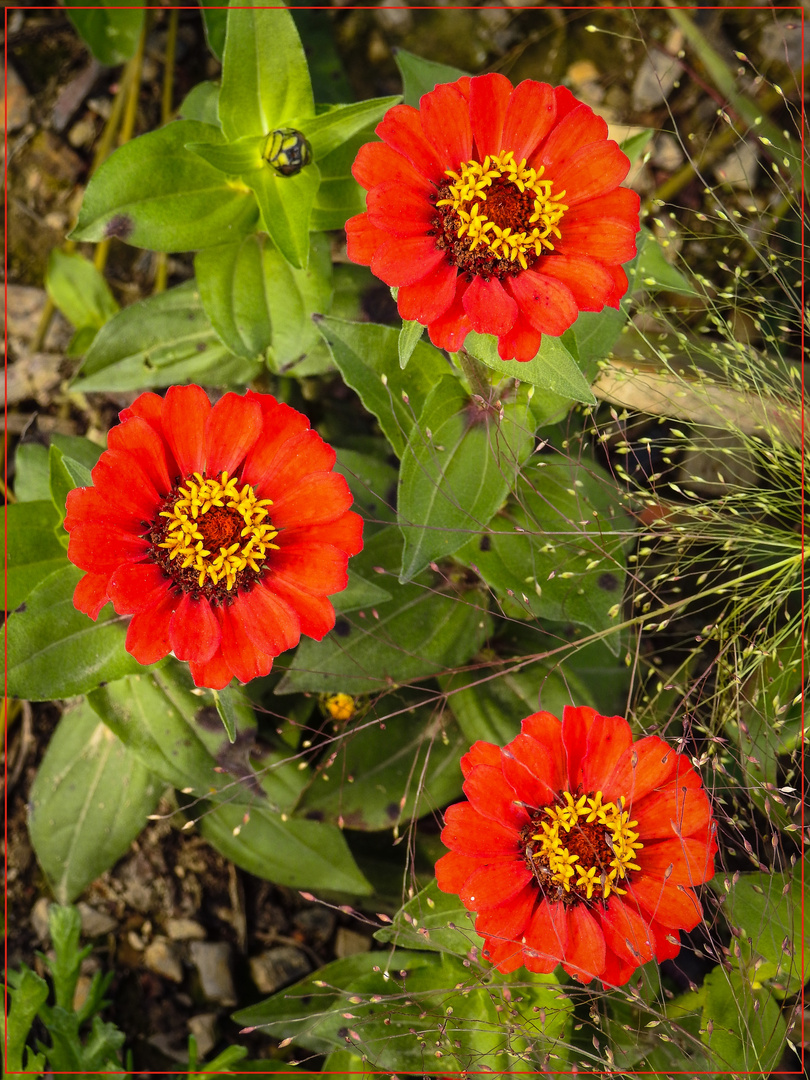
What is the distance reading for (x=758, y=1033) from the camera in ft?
5.67

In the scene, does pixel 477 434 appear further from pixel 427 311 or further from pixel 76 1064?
pixel 76 1064

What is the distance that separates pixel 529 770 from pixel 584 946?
0.97 feet

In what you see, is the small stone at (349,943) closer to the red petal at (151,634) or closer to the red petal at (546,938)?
the red petal at (546,938)

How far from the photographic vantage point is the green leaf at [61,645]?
1.72 metres

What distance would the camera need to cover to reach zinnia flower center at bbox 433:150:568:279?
1.47 m

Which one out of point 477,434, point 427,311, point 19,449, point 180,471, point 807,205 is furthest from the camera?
point 807,205

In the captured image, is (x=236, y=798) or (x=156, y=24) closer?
(x=236, y=798)

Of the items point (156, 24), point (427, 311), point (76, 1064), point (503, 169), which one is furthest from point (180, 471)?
point (156, 24)

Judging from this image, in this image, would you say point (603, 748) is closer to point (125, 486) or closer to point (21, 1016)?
point (125, 486)

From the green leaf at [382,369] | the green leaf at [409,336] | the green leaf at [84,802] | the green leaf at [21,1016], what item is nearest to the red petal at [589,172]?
the green leaf at [409,336]

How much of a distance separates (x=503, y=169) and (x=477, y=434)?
544mm

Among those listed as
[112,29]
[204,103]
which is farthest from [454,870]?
[112,29]

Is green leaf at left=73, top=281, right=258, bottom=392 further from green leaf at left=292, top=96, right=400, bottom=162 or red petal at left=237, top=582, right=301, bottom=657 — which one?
red petal at left=237, top=582, right=301, bottom=657

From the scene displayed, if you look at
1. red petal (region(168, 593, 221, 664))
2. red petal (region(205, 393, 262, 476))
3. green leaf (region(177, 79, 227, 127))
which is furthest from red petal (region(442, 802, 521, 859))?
green leaf (region(177, 79, 227, 127))
